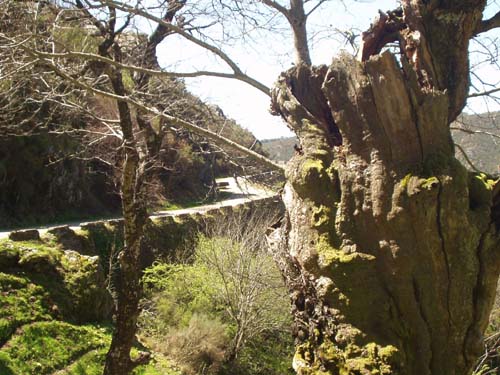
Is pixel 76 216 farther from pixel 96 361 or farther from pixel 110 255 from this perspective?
pixel 96 361

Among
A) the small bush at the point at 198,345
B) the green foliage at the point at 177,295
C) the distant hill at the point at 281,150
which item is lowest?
the small bush at the point at 198,345

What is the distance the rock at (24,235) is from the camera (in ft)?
29.5

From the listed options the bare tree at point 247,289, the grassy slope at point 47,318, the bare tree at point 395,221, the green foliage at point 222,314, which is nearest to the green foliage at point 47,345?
the grassy slope at point 47,318

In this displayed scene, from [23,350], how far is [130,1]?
16.9 feet

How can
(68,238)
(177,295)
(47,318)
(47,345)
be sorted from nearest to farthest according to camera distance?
(47,345)
(47,318)
(68,238)
(177,295)

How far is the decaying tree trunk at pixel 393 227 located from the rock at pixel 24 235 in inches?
284

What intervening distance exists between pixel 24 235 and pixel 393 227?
8207 mm

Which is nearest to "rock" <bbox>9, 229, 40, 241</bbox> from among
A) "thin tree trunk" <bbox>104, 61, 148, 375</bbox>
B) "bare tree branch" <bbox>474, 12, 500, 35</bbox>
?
"thin tree trunk" <bbox>104, 61, 148, 375</bbox>

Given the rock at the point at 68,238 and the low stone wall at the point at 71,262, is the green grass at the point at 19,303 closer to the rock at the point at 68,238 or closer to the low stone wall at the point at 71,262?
the low stone wall at the point at 71,262

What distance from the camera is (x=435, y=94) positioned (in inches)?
121

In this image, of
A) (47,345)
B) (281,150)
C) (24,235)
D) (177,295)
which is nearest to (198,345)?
(177,295)

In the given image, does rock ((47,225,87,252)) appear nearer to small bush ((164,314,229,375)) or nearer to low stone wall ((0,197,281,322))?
low stone wall ((0,197,281,322))

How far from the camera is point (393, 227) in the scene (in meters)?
2.93

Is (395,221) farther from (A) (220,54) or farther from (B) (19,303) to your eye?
(B) (19,303)
